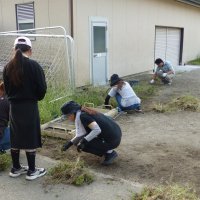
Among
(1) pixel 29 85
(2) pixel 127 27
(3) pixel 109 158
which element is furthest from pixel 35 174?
(2) pixel 127 27

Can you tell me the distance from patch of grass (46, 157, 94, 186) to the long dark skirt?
0.45 m

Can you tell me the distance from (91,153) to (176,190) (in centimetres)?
149

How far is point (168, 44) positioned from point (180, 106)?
9.27 metres

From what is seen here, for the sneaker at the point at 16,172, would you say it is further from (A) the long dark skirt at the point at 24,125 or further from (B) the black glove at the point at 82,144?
(B) the black glove at the point at 82,144

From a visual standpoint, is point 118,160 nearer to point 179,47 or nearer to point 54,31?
point 54,31

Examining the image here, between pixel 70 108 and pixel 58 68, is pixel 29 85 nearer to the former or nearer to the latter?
pixel 70 108

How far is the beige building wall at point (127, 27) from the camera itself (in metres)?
9.72

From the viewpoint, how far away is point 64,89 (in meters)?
7.31

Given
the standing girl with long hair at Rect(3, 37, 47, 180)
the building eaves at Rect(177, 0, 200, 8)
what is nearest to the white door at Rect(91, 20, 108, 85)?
the standing girl with long hair at Rect(3, 37, 47, 180)

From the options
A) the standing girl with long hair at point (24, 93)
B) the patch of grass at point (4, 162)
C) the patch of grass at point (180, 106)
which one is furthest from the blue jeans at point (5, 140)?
the patch of grass at point (180, 106)

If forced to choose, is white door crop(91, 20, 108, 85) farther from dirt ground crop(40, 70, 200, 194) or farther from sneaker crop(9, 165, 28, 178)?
sneaker crop(9, 165, 28, 178)

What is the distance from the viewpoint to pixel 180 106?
7734mm

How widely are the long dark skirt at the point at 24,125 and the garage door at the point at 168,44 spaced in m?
11.8

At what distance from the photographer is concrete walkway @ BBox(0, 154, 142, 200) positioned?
366 cm
